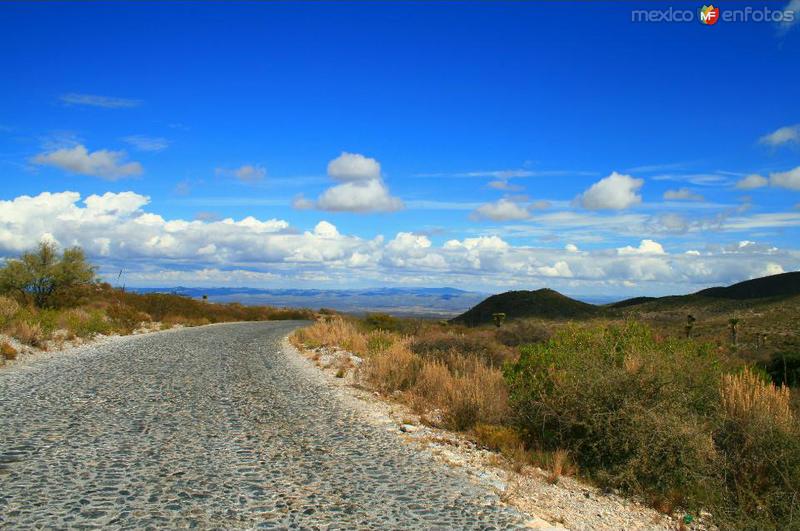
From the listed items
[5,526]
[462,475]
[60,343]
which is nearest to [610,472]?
[462,475]

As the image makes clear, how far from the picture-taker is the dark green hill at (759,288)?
6762 cm

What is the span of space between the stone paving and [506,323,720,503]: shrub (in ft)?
6.92

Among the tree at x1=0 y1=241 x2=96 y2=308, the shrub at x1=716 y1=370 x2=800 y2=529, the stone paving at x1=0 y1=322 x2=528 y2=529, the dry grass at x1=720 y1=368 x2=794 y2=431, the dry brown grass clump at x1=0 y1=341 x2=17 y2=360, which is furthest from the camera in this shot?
the tree at x1=0 y1=241 x2=96 y2=308

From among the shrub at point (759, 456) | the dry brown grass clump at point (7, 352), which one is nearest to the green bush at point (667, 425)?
the shrub at point (759, 456)

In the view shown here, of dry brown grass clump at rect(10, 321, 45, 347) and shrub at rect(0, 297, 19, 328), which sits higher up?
shrub at rect(0, 297, 19, 328)

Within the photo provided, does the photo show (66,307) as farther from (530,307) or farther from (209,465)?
(530,307)

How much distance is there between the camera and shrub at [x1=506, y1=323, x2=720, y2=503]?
7.17 m

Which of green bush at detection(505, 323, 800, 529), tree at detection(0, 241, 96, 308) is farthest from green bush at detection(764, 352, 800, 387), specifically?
tree at detection(0, 241, 96, 308)

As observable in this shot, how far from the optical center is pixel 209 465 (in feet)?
22.4

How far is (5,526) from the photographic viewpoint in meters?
4.84

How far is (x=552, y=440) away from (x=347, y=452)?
3160 mm

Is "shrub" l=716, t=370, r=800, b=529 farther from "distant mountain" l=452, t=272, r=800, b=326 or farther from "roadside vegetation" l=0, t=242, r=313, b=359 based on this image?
"distant mountain" l=452, t=272, r=800, b=326

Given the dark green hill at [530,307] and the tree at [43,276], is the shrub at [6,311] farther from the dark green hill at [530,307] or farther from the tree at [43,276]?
the dark green hill at [530,307]

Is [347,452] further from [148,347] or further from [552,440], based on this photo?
A: [148,347]
